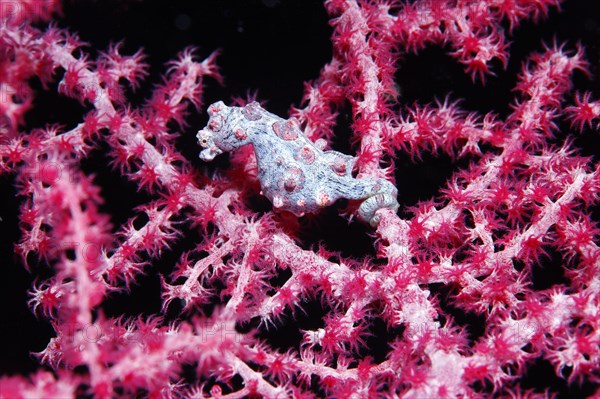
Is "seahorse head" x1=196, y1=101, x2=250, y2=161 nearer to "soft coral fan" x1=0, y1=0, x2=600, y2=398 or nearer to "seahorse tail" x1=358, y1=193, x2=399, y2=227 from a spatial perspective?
"soft coral fan" x1=0, y1=0, x2=600, y2=398

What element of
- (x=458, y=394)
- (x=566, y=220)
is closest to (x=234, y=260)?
(x=458, y=394)

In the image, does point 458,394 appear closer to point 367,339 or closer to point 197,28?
point 367,339

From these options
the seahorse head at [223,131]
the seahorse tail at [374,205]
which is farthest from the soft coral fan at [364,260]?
the seahorse head at [223,131]

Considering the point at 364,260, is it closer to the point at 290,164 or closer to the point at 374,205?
the point at 374,205

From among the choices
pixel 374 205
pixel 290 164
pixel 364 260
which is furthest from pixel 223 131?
pixel 364 260

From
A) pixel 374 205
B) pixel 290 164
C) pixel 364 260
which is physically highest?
pixel 290 164

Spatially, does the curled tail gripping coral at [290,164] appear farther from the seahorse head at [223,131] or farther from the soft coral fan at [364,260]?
the soft coral fan at [364,260]
